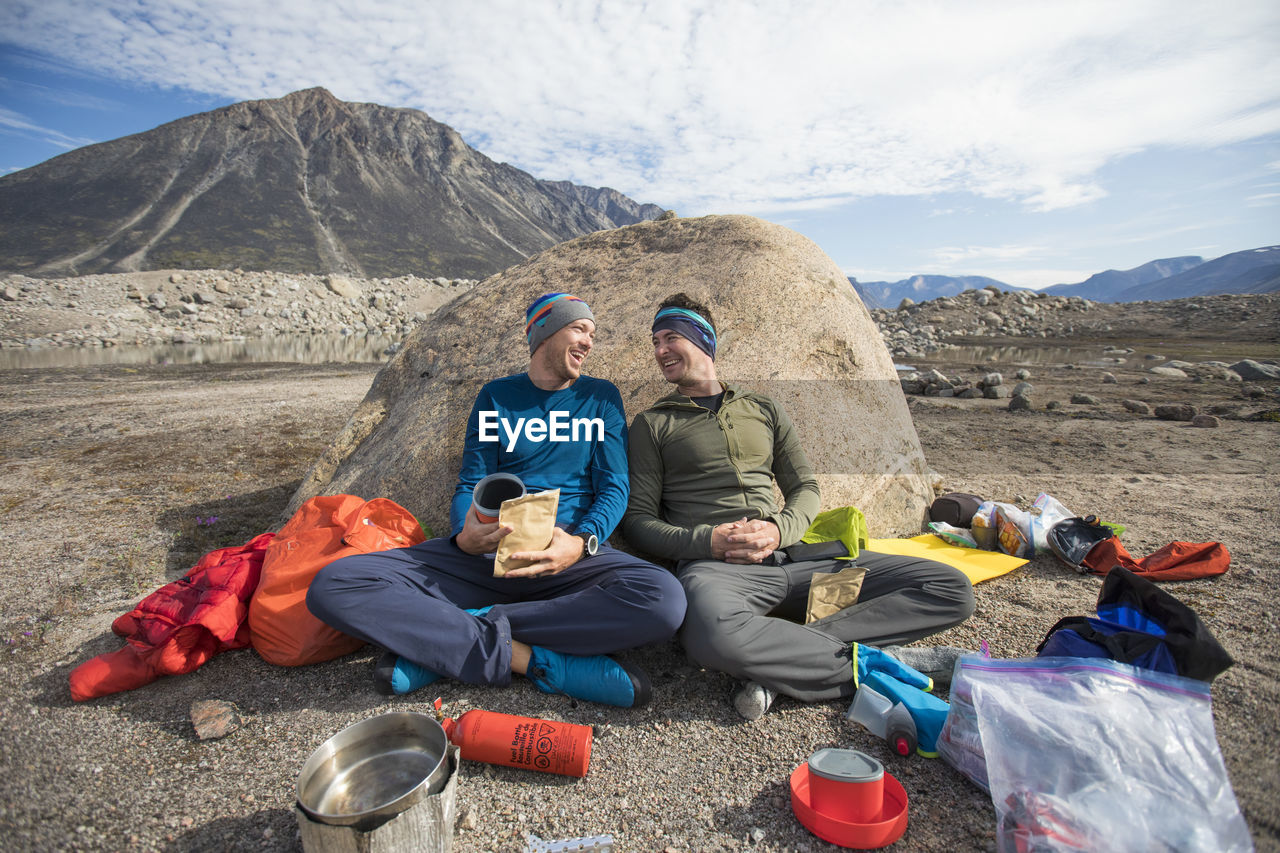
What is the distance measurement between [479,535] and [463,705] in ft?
2.47

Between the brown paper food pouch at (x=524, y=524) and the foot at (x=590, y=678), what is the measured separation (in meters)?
0.46

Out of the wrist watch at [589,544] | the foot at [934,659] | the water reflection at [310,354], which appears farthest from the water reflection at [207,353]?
the foot at [934,659]

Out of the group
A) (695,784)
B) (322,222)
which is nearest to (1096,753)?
(695,784)

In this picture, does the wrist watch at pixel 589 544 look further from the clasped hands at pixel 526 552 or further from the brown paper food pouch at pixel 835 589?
the brown paper food pouch at pixel 835 589

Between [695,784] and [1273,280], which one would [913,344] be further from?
[1273,280]

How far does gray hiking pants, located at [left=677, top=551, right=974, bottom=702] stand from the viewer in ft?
8.97

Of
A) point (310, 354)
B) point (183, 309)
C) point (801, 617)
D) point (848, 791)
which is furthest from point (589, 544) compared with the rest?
point (183, 309)

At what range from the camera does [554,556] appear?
2.96m

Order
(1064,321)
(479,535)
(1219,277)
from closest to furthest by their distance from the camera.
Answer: (479,535), (1064,321), (1219,277)

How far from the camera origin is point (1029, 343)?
24141mm

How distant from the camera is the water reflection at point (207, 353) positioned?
52.8 feet

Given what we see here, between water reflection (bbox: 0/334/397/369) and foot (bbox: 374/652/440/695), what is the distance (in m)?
17.3

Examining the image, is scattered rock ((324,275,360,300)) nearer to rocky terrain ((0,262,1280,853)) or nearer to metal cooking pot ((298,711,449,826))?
rocky terrain ((0,262,1280,853))

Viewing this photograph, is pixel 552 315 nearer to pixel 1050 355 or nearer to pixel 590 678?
pixel 590 678
